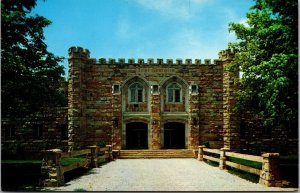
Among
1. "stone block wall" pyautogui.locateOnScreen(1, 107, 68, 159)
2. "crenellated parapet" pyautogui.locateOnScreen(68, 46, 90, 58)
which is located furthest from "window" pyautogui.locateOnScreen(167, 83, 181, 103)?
"stone block wall" pyautogui.locateOnScreen(1, 107, 68, 159)

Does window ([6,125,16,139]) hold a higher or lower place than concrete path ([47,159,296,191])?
higher

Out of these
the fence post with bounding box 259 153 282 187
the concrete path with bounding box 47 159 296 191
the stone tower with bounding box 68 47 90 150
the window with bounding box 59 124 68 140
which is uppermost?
the stone tower with bounding box 68 47 90 150

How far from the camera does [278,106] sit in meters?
12.1

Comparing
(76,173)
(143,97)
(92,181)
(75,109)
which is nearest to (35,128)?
(75,109)

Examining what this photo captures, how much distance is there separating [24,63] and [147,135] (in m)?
14.9

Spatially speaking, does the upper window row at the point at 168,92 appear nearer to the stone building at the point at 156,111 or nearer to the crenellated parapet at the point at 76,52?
the stone building at the point at 156,111

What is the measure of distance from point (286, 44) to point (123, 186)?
6822 millimetres

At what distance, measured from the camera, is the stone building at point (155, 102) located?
26.3 meters

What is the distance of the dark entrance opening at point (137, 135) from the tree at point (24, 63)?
11.8m

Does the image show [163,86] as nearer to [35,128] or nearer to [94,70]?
[94,70]

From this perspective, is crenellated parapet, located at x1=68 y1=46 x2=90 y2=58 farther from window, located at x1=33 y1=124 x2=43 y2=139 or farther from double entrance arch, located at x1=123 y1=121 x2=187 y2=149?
window, located at x1=33 y1=124 x2=43 y2=139

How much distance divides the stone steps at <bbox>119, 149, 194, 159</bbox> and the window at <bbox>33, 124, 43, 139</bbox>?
704 centimetres

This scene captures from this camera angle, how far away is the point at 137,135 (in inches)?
1069

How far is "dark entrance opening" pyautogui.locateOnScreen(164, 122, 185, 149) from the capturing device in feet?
89.0
